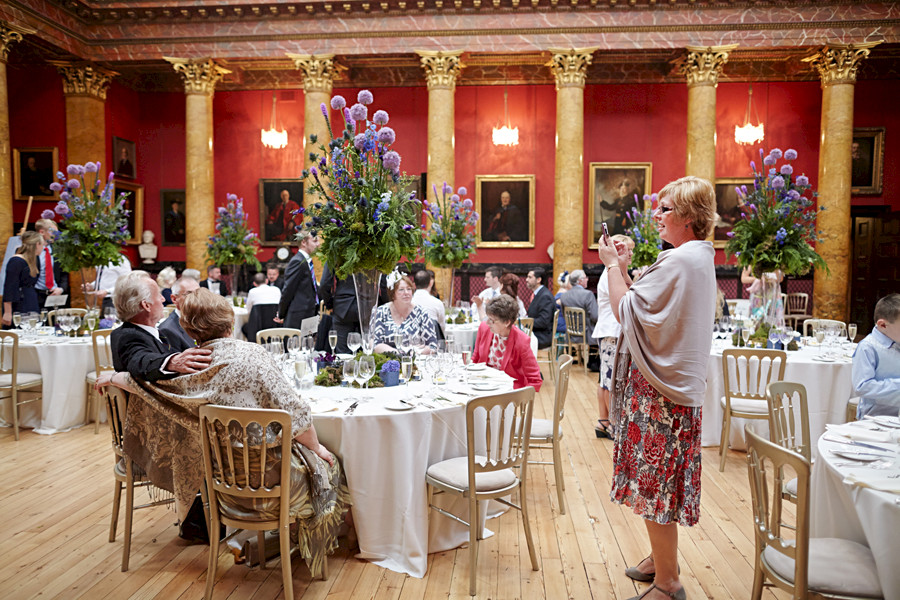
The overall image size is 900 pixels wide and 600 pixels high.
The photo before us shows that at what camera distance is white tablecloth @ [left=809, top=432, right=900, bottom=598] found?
2088mm

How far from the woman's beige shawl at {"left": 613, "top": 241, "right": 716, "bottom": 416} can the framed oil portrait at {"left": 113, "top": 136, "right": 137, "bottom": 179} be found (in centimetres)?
1302

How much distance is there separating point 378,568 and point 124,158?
1252cm

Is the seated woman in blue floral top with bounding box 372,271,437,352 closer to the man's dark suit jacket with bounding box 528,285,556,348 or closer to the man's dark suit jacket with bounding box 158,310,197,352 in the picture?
the man's dark suit jacket with bounding box 158,310,197,352

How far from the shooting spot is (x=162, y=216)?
13867 mm

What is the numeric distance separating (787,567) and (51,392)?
625 cm

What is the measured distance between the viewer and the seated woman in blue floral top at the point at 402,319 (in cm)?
492

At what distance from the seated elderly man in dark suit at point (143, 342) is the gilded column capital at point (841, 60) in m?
11.7

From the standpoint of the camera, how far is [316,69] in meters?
11.6

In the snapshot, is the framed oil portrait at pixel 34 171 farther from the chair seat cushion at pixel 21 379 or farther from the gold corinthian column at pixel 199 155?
the chair seat cushion at pixel 21 379

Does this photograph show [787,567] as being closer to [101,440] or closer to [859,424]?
[859,424]

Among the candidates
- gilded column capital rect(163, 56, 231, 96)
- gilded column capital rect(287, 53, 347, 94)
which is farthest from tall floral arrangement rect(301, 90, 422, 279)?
gilded column capital rect(163, 56, 231, 96)

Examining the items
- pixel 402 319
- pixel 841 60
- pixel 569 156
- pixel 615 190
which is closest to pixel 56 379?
pixel 402 319

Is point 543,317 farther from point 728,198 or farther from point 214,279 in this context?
point 728,198

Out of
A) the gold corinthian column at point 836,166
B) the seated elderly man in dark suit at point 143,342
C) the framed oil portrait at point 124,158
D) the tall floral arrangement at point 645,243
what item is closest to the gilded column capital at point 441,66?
the tall floral arrangement at point 645,243
